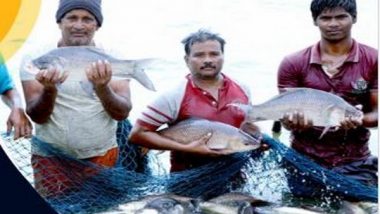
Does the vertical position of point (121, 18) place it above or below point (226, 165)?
above

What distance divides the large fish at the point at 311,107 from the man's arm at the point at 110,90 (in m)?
0.50

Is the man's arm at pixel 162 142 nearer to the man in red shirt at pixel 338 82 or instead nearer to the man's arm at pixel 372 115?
the man in red shirt at pixel 338 82

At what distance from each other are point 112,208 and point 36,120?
45 centimetres

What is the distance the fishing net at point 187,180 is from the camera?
3727mm

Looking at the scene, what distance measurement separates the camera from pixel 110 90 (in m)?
3.57

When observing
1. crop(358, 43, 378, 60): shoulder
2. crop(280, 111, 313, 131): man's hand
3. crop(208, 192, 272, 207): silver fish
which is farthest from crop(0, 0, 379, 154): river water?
crop(208, 192, 272, 207): silver fish

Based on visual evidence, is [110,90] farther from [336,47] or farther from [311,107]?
[336,47]

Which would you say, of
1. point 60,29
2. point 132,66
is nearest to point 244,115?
point 132,66

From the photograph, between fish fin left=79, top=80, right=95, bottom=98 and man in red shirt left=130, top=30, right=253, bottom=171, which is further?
man in red shirt left=130, top=30, right=253, bottom=171

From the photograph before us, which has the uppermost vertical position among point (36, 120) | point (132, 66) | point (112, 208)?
point (132, 66)

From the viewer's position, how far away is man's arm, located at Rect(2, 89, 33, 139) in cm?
360

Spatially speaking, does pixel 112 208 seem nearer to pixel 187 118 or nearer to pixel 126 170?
pixel 126 170

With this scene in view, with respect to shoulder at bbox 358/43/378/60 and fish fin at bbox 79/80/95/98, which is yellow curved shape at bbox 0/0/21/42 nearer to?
fish fin at bbox 79/80/95/98

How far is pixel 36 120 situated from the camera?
367 centimetres
